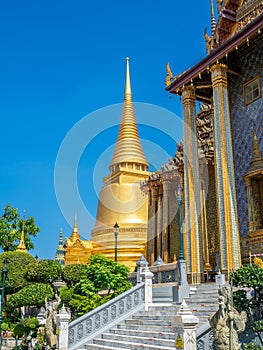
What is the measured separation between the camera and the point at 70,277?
2114cm

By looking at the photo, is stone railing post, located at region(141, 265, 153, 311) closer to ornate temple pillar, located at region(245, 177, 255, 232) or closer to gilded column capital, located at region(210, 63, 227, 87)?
ornate temple pillar, located at region(245, 177, 255, 232)

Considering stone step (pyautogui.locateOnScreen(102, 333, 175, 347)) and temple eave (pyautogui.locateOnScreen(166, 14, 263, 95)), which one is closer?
stone step (pyautogui.locateOnScreen(102, 333, 175, 347))

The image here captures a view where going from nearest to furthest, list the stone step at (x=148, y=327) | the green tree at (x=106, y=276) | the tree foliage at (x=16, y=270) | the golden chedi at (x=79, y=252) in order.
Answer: the stone step at (x=148, y=327) → the green tree at (x=106, y=276) → the tree foliage at (x=16, y=270) → the golden chedi at (x=79, y=252)

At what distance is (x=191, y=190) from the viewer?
1703cm

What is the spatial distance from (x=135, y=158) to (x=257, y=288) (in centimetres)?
2743

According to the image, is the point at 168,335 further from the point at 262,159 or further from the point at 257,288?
the point at 262,159

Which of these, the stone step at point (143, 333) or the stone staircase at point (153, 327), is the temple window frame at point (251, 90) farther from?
the stone step at point (143, 333)

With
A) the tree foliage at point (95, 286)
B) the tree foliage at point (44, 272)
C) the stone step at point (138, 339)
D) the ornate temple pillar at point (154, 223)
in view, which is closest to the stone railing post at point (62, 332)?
the stone step at point (138, 339)

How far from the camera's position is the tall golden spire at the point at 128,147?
35812 millimetres

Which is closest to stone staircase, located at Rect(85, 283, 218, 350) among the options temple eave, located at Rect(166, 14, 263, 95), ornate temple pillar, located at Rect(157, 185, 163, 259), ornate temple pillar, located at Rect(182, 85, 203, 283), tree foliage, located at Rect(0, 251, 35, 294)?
ornate temple pillar, located at Rect(182, 85, 203, 283)

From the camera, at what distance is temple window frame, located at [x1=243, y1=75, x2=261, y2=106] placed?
51.2 ft

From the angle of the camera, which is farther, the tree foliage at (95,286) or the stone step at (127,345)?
the tree foliage at (95,286)

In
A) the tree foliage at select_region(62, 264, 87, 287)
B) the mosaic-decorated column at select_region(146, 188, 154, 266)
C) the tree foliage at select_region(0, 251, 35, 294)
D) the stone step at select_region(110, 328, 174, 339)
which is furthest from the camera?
the mosaic-decorated column at select_region(146, 188, 154, 266)

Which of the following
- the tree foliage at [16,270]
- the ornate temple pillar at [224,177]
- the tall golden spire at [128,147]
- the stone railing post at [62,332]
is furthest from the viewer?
the tall golden spire at [128,147]
